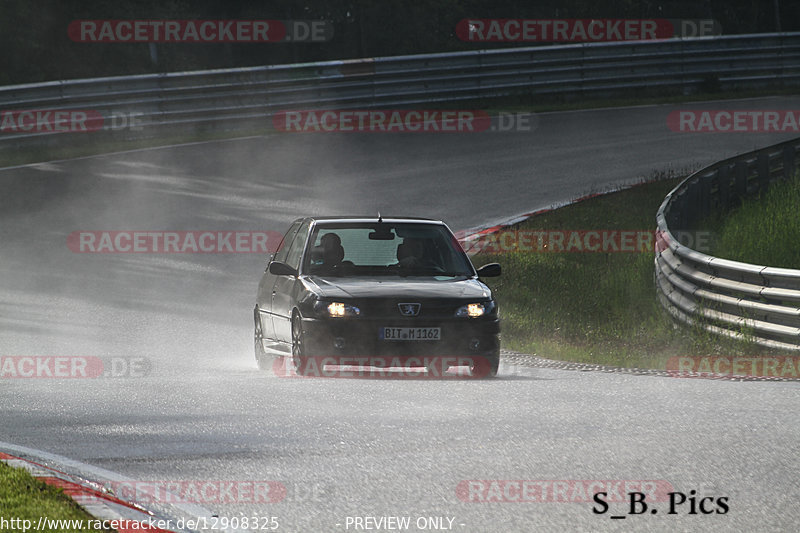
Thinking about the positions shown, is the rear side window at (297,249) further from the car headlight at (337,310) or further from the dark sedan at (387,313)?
the car headlight at (337,310)

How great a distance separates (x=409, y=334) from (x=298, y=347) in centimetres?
100

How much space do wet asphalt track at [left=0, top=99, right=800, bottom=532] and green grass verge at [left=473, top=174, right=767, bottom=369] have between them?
170 cm

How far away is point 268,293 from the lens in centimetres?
A: 1227

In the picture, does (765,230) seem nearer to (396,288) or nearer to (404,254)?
(404,254)

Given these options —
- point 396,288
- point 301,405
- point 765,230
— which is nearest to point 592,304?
point 765,230

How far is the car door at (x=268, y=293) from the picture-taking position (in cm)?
1207

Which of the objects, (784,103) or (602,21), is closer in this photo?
(784,103)

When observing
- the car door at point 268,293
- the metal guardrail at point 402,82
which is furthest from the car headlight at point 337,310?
the metal guardrail at point 402,82

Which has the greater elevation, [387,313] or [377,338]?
[387,313]

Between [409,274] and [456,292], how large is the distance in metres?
0.72

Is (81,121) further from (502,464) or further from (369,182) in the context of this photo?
(502,464)

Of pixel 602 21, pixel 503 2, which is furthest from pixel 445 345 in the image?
pixel 503 2

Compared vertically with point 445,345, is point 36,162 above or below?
above

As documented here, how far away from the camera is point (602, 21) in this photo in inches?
1762
